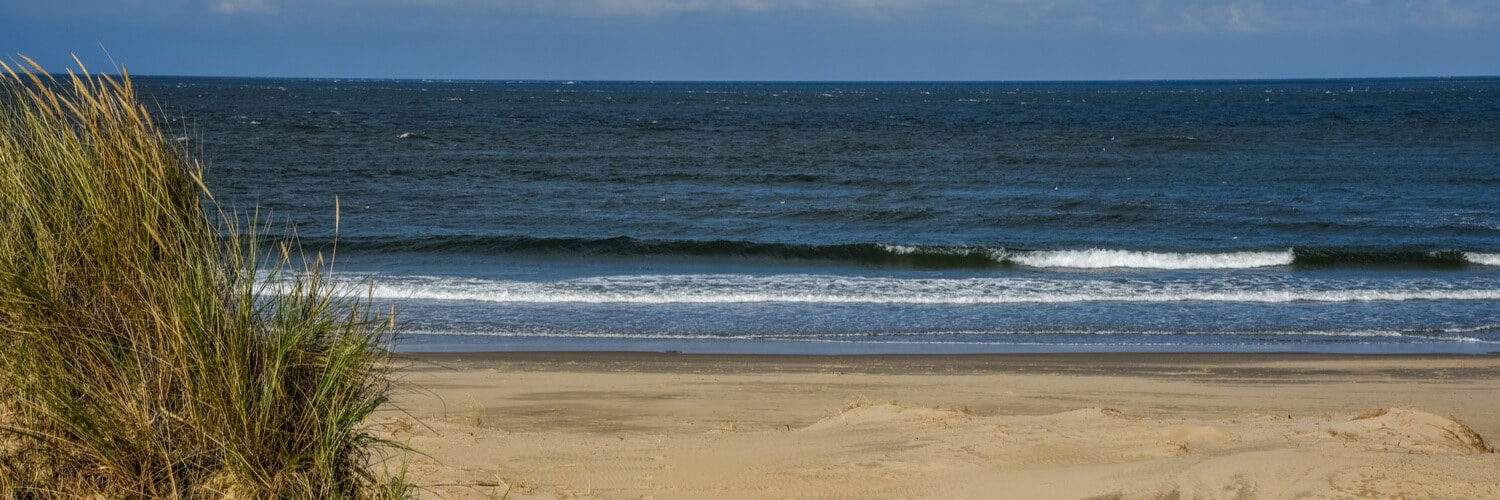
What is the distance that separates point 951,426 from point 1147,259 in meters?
13.1

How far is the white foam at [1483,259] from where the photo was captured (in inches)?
763

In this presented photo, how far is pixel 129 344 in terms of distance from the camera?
377 centimetres

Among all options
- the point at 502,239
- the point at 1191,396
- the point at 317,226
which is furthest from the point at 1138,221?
the point at 317,226

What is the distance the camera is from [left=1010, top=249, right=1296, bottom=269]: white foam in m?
19.3

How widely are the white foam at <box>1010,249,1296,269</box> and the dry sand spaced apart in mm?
7253

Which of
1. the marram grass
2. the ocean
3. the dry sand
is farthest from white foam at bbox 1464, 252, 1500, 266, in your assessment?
the marram grass

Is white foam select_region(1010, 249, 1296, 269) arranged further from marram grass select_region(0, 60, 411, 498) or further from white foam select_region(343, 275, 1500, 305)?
marram grass select_region(0, 60, 411, 498)

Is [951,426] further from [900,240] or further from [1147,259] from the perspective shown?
[900,240]

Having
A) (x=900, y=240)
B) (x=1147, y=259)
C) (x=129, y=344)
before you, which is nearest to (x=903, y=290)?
(x=900, y=240)

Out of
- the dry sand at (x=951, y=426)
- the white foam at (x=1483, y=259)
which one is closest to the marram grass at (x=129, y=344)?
the dry sand at (x=951, y=426)

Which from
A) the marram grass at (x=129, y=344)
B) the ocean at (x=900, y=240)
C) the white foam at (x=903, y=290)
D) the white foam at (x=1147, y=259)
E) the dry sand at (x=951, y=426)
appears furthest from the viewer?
the white foam at (x=1147, y=259)

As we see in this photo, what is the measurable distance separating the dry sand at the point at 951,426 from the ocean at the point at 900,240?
1169 mm

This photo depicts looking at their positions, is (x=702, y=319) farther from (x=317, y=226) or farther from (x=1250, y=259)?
(x=317, y=226)

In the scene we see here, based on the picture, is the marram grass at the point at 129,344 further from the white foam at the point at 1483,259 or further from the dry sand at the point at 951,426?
the white foam at the point at 1483,259
